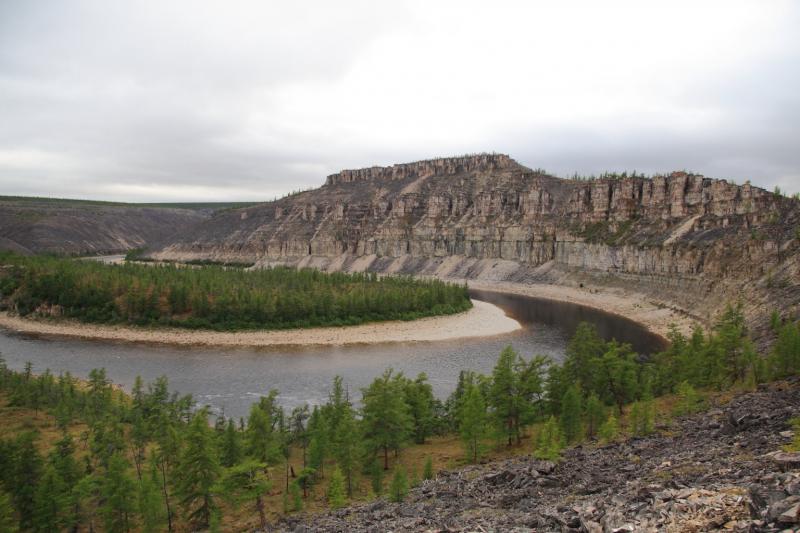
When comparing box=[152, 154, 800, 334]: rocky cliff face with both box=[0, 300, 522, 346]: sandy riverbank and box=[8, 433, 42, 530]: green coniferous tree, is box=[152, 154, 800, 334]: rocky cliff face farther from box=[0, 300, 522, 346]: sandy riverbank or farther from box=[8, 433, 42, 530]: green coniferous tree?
box=[8, 433, 42, 530]: green coniferous tree

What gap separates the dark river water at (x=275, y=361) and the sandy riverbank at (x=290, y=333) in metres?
2.41

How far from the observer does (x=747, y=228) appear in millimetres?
79938

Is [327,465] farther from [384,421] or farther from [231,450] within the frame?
[231,450]

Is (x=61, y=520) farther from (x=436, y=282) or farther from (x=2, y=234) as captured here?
(x=2, y=234)

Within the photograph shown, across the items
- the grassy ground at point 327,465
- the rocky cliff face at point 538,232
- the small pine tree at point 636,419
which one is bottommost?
the grassy ground at point 327,465

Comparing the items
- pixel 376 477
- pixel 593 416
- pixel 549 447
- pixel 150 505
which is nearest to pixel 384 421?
pixel 376 477

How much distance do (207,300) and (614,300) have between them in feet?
211

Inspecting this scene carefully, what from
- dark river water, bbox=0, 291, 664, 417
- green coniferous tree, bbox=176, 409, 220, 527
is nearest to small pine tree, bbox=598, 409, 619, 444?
green coniferous tree, bbox=176, 409, 220, 527

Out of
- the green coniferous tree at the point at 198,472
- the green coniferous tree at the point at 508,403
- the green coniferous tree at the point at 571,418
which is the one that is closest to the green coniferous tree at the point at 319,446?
the green coniferous tree at the point at 198,472

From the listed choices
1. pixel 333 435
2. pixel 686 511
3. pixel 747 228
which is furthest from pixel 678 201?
pixel 686 511

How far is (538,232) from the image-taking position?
125438 mm

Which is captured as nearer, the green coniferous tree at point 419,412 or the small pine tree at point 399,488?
the small pine tree at point 399,488

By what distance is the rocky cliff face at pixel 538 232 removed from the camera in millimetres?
73938

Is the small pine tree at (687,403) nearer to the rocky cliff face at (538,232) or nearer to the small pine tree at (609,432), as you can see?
the small pine tree at (609,432)
